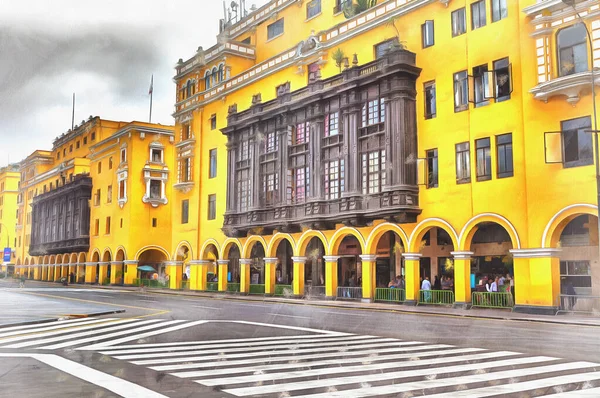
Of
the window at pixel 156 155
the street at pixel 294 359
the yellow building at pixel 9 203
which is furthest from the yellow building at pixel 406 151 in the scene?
the yellow building at pixel 9 203

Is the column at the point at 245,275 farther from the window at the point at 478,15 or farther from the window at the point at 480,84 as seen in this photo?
the window at the point at 478,15

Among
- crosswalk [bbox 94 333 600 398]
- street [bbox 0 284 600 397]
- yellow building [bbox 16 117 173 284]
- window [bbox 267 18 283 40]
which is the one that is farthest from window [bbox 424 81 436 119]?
yellow building [bbox 16 117 173 284]

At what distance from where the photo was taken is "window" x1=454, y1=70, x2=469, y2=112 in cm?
3268

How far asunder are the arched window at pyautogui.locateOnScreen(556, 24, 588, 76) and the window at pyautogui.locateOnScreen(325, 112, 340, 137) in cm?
1460

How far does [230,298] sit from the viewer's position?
44094 mm

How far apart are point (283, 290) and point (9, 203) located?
85684mm

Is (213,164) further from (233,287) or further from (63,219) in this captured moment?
(63,219)

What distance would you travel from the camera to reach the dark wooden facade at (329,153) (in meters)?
34.8

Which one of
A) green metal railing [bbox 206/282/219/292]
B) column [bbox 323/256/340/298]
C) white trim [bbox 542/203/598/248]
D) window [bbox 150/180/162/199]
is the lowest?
green metal railing [bbox 206/282/219/292]

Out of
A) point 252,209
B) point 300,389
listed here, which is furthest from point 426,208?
point 300,389

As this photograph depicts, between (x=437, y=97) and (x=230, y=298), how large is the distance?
797 inches

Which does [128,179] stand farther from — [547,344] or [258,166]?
[547,344]

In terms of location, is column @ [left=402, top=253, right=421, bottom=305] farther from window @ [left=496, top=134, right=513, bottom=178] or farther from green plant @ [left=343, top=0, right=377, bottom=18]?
green plant @ [left=343, top=0, right=377, bottom=18]

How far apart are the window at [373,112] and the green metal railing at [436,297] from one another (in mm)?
10116
